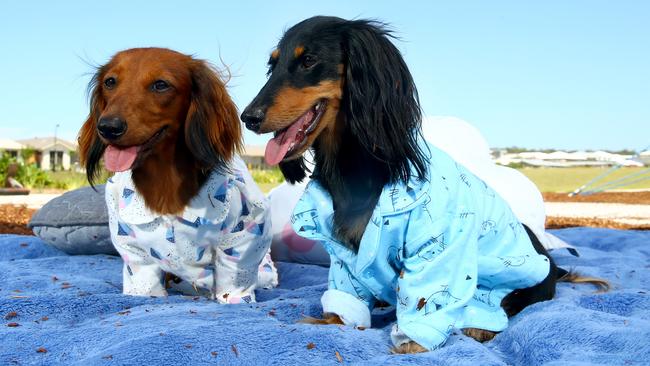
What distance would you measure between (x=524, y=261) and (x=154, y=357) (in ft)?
5.04

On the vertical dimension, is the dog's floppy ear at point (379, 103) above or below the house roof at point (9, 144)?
above

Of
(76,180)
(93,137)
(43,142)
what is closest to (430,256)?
(93,137)

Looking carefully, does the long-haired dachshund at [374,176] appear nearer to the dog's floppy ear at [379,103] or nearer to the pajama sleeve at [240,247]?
the dog's floppy ear at [379,103]

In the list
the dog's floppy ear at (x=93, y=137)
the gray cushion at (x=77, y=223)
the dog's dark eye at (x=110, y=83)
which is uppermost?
the dog's dark eye at (x=110, y=83)

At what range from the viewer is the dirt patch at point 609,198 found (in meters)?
14.3

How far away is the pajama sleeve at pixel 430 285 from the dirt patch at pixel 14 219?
5.47m

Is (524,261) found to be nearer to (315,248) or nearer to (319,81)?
(319,81)

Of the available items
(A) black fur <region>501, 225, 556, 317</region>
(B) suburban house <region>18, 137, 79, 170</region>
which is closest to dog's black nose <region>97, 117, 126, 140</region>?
(A) black fur <region>501, 225, 556, 317</region>

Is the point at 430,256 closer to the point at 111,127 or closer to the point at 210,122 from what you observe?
the point at 210,122

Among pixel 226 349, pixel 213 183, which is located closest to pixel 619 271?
pixel 213 183

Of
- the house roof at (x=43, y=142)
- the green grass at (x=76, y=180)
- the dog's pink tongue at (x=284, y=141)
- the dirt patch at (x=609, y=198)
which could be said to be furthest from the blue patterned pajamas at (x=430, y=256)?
the house roof at (x=43, y=142)

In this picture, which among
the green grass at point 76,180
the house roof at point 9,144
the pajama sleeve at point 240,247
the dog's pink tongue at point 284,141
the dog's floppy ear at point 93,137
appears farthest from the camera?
the house roof at point 9,144

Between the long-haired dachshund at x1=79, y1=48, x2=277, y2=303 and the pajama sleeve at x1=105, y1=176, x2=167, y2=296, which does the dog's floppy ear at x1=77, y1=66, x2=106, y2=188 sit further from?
the pajama sleeve at x1=105, y1=176, x2=167, y2=296

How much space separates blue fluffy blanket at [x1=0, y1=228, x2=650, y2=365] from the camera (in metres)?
2.29
